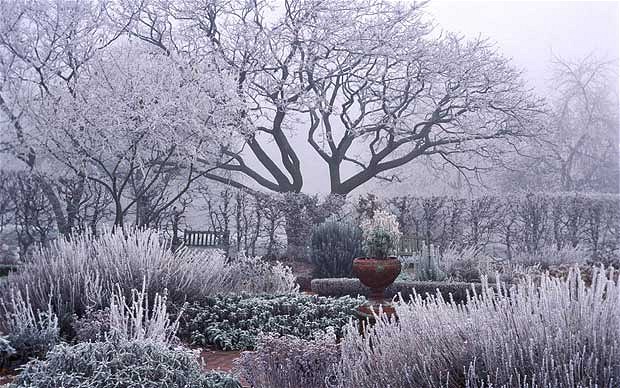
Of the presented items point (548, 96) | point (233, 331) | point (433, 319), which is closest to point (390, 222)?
point (233, 331)

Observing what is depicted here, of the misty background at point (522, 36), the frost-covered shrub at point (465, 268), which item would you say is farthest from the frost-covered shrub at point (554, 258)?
the misty background at point (522, 36)

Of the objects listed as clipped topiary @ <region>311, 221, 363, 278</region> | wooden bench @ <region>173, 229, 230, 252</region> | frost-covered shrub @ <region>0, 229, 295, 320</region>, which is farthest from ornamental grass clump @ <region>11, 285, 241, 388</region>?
wooden bench @ <region>173, 229, 230, 252</region>

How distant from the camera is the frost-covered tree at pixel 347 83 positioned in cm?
984

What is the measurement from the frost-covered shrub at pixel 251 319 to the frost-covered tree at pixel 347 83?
5240 millimetres

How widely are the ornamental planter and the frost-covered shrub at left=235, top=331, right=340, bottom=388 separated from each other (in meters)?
2.90

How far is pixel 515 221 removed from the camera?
9.45 m

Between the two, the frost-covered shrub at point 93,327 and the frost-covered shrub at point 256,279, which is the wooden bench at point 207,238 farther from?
the frost-covered shrub at point 93,327

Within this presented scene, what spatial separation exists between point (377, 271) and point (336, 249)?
208 cm

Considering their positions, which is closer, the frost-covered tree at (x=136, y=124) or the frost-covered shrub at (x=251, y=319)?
the frost-covered shrub at (x=251, y=319)

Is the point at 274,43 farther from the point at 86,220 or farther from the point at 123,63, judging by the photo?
the point at 86,220

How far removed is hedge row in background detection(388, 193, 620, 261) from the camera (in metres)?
8.98

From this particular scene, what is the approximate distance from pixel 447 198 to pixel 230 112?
11.8 feet

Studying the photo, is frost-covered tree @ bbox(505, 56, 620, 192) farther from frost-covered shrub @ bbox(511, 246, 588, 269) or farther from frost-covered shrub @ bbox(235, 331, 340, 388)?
frost-covered shrub @ bbox(235, 331, 340, 388)

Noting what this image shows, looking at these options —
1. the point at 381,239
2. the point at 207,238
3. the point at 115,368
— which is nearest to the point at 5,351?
the point at 115,368
